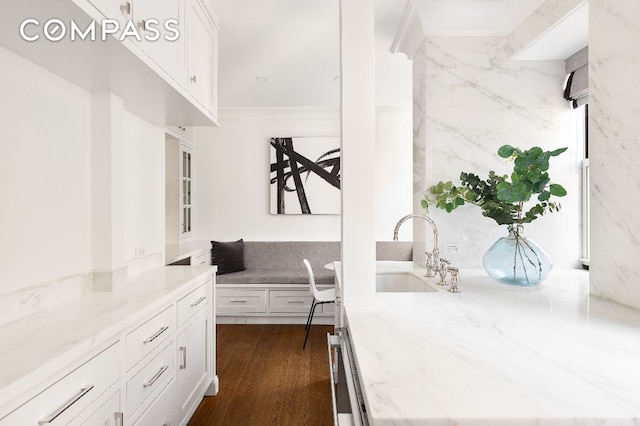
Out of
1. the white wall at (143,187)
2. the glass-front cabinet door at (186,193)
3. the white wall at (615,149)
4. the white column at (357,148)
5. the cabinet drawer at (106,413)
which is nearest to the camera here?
the cabinet drawer at (106,413)

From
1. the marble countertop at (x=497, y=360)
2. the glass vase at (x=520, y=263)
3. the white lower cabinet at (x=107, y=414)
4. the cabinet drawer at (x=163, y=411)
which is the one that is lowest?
the cabinet drawer at (x=163, y=411)

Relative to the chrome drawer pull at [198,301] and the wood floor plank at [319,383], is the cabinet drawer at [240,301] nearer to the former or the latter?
the wood floor plank at [319,383]

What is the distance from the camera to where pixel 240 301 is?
12.9ft

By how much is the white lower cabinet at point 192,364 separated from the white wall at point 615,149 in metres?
1.99

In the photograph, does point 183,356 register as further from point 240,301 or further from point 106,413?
point 240,301

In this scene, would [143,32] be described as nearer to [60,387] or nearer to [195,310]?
[60,387]

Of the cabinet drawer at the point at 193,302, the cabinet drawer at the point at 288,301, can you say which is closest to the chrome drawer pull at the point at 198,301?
the cabinet drawer at the point at 193,302

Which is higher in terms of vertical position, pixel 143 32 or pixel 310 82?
pixel 310 82

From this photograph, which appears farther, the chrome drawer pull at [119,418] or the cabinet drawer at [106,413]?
the chrome drawer pull at [119,418]

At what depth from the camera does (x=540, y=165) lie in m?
1.47

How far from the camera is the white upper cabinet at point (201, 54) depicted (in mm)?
2025

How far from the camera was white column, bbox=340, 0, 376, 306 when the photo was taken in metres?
1.25

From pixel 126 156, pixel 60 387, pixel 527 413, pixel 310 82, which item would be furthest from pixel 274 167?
pixel 527 413

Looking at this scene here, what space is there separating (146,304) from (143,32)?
1.13m
